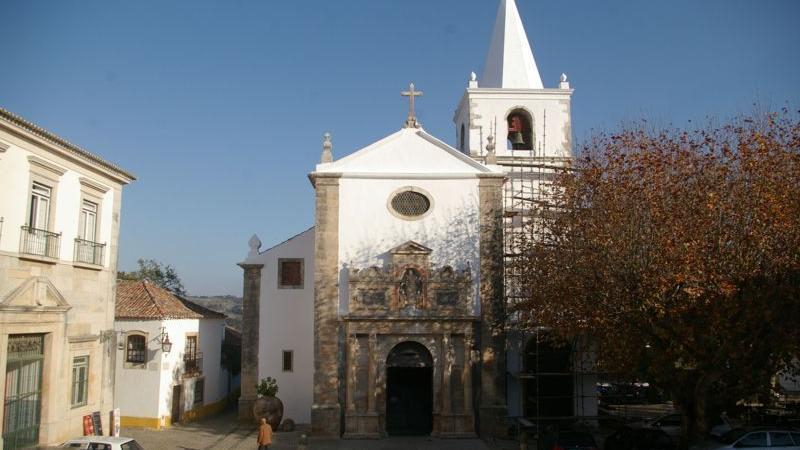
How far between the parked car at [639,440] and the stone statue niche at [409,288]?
19.1ft

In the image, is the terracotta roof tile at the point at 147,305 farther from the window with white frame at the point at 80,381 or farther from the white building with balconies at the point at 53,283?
the window with white frame at the point at 80,381

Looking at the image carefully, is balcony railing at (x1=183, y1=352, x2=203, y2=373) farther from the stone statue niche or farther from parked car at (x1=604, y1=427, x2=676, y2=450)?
parked car at (x1=604, y1=427, x2=676, y2=450)

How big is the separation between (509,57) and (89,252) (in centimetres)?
1810

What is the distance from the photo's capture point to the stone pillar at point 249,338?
26203 mm

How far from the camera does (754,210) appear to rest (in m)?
16.0

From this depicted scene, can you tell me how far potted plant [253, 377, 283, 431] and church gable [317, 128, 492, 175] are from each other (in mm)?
7955

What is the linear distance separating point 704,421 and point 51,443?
15.7 meters

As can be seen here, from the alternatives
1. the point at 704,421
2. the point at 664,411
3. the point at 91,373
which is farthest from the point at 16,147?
the point at 664,411

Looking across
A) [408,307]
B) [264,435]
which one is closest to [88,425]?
[264,435]

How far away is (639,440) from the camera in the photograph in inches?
803

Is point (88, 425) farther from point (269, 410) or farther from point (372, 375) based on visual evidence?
point (372, 375)

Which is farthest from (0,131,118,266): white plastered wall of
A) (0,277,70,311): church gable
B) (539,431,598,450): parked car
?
(539,431,598,450): parked car

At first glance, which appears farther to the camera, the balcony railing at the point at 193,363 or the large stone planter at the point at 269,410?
the balcony railing at the point at 193,363

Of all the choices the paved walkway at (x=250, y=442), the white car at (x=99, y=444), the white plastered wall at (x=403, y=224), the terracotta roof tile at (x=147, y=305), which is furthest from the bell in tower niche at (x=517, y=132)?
the white car at (x=99, y=444)
